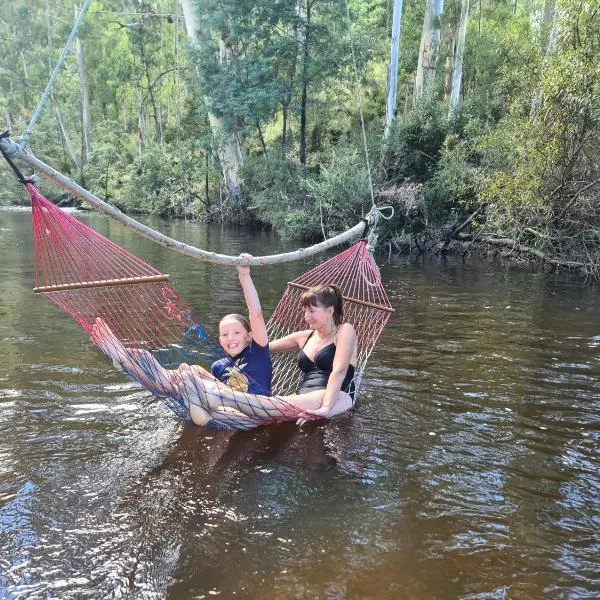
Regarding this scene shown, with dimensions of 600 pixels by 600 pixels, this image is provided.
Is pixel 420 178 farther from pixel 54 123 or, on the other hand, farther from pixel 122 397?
Answer: pixel 54 123

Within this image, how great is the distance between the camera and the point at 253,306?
10.0ft

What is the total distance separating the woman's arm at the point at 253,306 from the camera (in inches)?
121

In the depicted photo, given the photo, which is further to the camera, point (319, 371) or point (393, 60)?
point (393, 60)

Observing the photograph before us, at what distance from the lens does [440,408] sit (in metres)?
3.66

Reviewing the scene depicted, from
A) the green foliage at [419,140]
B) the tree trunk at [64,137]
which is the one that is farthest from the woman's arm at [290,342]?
the tree trunk at [64,137]

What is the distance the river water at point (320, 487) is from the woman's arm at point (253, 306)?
1.77 feet

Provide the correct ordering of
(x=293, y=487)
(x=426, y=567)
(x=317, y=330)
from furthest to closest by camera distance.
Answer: (x=317, y=330) < (x=293, y=487) < (x=426, y=567)

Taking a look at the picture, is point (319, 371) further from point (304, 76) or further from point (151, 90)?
point (151, 90)

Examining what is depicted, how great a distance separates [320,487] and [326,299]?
1115 mm

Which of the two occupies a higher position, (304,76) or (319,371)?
(304,76)

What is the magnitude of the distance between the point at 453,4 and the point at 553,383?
47.0ft

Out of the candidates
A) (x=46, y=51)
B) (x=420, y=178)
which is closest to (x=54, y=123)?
(x=46, y=51)

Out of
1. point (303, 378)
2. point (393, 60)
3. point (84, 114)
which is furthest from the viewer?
point (84, 114)

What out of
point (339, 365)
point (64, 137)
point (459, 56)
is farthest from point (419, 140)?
point (64, 137)
